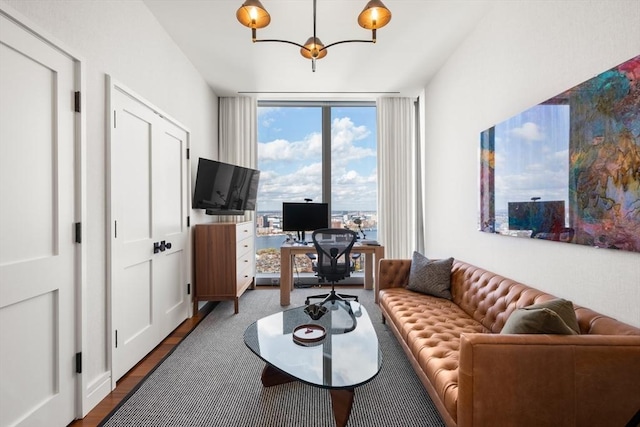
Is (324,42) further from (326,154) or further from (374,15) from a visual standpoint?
(326,154)

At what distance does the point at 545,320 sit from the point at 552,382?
245mm

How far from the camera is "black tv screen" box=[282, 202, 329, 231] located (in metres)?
4.41

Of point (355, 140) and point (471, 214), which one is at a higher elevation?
point (355, 140)

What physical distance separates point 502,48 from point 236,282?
349 centimetres

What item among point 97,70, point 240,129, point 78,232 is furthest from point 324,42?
point 78,232

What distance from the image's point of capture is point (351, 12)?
2656 millimetres

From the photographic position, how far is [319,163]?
15.8 feet

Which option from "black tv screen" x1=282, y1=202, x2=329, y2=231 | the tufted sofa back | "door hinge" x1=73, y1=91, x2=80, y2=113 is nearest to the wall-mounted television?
"black tv screen" x1=282, y1=202, x2=329, y2=231

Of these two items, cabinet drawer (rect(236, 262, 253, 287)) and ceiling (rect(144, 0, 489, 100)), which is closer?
ceiling (rect(144, 0, 489, 100))

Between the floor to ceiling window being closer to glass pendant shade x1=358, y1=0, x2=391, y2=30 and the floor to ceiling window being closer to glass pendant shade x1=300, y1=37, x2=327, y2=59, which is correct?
glass pendant shade x1=300, y1=37, x2=327, y2=59

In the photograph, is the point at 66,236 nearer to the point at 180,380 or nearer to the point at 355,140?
the point at 180,380

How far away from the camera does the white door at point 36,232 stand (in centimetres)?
139

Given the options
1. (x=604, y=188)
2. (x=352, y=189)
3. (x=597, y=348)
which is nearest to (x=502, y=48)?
(x=604, y=188)

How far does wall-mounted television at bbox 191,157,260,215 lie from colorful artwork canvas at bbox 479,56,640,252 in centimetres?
302
